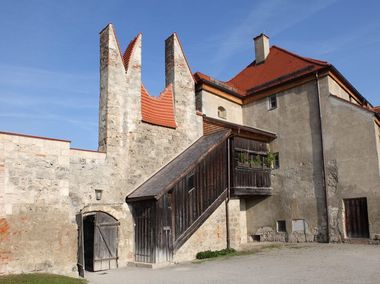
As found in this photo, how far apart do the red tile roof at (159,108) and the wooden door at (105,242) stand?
4664 mm

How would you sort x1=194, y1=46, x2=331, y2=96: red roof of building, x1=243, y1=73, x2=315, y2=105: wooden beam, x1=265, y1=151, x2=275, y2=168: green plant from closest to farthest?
x1=243, y1=73, x2=315, y2=105: wooden beam → x1=194, y1=46, x2=331, y2=96: red roof of building → x1=265, y1=151, x2=275, y2=168: green plant

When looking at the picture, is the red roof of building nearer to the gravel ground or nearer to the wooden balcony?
the wooden balcony

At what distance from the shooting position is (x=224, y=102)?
856 inches

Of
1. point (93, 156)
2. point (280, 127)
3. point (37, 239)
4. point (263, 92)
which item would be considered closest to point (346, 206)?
point (280, 127)

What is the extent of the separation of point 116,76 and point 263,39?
1238 centimetres

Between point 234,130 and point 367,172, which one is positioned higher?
point 234,130

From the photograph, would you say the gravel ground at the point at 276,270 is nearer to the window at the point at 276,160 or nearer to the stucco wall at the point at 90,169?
the stucco wall at the point at 90,169

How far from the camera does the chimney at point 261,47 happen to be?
24703mm

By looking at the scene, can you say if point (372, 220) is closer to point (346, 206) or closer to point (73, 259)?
point (346, 206)

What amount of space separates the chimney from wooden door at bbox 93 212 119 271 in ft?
49.8

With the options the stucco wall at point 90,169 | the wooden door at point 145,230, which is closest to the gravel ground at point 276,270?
the wooden door at point 145,230

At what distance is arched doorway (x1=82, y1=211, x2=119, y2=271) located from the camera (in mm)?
14234

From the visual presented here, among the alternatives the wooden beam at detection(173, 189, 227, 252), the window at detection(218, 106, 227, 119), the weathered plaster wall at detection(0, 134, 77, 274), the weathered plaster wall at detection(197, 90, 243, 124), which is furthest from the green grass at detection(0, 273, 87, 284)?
the window at detection(218, 106, 227, 119)

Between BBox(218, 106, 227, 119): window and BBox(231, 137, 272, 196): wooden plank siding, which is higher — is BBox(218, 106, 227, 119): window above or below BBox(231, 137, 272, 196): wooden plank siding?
above
